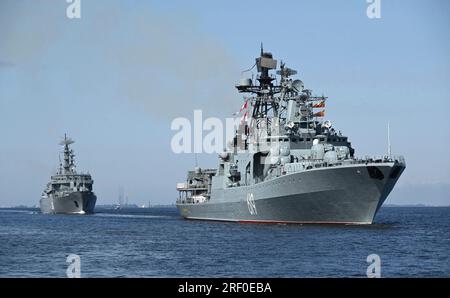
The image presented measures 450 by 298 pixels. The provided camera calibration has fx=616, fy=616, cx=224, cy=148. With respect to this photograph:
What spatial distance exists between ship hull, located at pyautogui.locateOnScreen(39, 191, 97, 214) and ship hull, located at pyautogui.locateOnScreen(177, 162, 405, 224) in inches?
2652

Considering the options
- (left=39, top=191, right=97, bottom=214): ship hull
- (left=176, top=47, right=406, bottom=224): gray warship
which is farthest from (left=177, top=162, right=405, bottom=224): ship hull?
(left=39, top=191, right=97, bottom=214): ship hull

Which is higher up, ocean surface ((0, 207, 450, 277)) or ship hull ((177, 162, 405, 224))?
ship hull ((177, 162, 405, 224))

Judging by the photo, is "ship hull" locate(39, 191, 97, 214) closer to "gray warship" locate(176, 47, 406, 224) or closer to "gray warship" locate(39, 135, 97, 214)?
"gray warship" locate(39, 135, 97, 214)

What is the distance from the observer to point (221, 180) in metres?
67.4

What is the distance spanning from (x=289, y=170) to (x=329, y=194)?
579cm

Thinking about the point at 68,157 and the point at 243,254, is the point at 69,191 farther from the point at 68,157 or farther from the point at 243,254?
the point at 243,254

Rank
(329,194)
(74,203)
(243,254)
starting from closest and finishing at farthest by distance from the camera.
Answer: (243,254)
(329,194)
(74,203)

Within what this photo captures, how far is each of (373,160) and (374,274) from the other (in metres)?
20.6

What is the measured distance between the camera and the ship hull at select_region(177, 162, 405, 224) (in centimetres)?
4556

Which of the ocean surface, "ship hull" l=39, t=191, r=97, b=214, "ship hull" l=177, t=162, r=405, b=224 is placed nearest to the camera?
the ocean surface

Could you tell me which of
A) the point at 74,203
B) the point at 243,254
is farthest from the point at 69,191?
the point at 243,254

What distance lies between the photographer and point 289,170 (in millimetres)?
51812

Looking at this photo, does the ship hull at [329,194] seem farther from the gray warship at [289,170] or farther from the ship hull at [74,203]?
Answer: the ship hull at [74,203]
